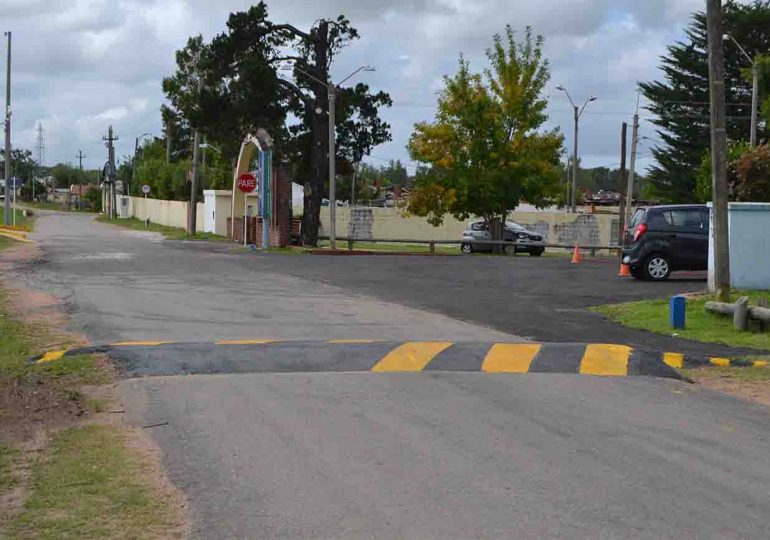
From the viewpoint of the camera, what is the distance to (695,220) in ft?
72.0

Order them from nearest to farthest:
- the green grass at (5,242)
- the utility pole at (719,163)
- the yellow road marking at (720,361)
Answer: the yellow road marking at (720,361) → the utility pole at (719,163) → the green grass at (5,242)

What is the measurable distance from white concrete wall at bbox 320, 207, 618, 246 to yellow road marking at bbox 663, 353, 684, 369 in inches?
1702

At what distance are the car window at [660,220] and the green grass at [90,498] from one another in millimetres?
16739

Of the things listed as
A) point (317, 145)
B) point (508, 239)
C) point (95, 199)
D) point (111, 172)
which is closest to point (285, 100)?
point (317, 145)

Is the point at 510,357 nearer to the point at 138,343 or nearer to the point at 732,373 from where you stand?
the point at 732,373

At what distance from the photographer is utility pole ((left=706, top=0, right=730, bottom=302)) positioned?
15195mm

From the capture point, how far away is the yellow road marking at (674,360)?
11.0m

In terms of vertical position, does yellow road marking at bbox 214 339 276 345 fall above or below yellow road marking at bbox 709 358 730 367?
above

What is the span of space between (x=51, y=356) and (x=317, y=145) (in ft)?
96.5

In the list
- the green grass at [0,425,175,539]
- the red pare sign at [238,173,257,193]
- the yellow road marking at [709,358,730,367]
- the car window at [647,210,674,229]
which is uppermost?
the red pare sign at [238,173,257,193]

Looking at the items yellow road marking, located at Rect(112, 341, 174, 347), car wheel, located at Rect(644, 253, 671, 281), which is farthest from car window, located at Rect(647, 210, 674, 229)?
yellow road marking, located at Rect(112, 341, 174, 347)

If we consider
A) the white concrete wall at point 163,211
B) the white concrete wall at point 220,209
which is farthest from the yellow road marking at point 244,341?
the white concrete wall at point 163,211

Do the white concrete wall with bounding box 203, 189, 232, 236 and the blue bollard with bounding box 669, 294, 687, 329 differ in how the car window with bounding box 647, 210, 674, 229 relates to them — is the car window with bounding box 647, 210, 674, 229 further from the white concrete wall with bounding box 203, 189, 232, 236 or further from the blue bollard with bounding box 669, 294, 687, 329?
the white concrete wall with bounding box 203, 189, 232, 236

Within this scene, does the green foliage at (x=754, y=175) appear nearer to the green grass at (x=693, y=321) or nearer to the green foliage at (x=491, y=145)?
the green grass at (x=693, y=321)
